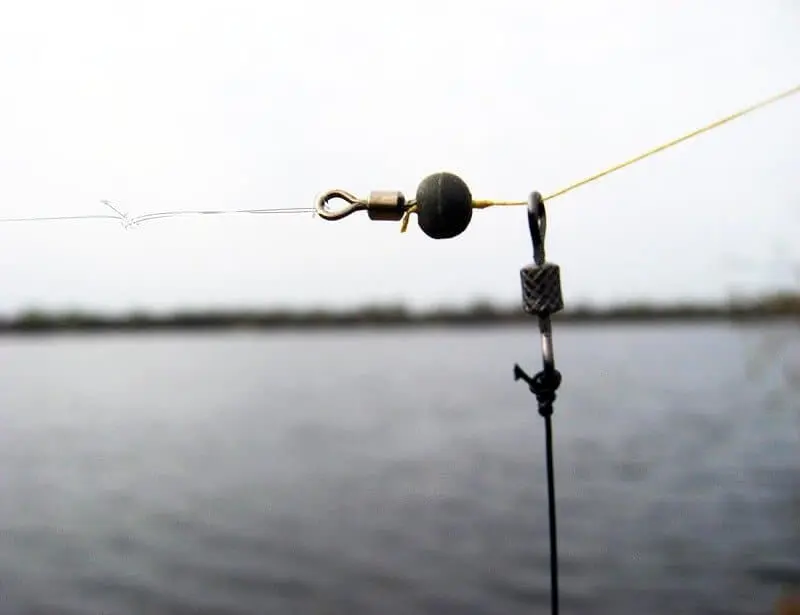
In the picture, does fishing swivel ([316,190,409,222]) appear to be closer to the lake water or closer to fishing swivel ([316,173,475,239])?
fishing swivel ([316,173,475,239])

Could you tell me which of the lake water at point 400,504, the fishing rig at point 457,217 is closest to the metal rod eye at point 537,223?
the fishing rig at point 457,217

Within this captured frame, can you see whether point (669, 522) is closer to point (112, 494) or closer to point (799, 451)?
point (799, 451)

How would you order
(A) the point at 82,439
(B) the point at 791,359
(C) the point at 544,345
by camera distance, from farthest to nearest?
(A) the point at 82,439, (B) the point at 791,359, (C) the point at 544,345

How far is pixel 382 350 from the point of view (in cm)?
4869

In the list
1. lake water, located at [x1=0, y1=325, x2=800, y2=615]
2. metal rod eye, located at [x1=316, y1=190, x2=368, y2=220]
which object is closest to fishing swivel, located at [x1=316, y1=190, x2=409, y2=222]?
metal rod eye, located at [x1=316, y1=190, x2=368, y2=220]

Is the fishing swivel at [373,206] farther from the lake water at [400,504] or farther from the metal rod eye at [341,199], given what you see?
the lake water at [400,504]

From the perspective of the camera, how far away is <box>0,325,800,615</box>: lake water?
8.19 m

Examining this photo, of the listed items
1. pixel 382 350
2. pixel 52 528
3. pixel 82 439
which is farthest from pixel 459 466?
pixel 382 350

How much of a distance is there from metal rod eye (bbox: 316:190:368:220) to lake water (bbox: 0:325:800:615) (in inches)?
272

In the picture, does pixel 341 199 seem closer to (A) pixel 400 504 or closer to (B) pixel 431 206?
(B) pixel 431 206

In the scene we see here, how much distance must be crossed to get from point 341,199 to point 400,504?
383 inches

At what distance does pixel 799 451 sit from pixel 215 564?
9.23 metres

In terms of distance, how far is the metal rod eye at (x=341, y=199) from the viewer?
1433 millimetres

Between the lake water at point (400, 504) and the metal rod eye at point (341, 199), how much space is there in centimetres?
690
